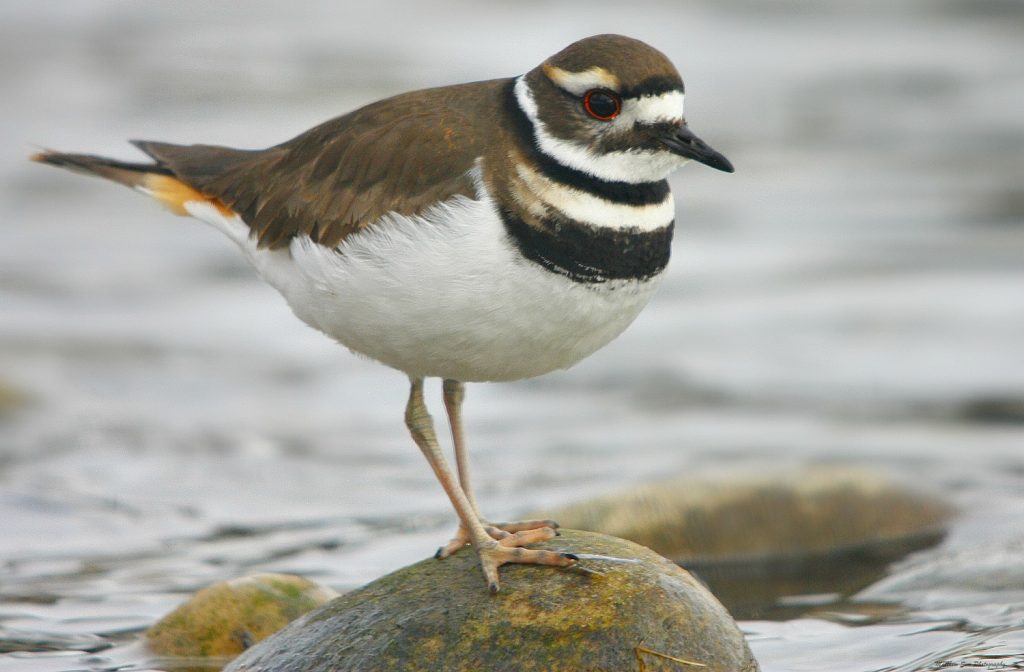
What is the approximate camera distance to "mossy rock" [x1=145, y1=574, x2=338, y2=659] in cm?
618

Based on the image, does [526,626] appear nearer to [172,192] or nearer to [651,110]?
[651,110]

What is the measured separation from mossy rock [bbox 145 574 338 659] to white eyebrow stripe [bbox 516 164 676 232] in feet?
6.77

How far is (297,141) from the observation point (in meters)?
6.53

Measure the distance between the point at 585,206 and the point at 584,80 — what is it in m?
0.46

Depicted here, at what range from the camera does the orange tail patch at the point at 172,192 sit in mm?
6812

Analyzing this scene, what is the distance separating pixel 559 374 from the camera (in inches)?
442

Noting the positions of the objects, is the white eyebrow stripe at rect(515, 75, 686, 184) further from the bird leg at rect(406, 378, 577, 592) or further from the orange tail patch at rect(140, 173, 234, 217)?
the orange tail patch at rect(140, 173, 234, 217)

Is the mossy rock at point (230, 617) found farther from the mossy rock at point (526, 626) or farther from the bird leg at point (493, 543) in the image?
the bird leg at point (493, 543)

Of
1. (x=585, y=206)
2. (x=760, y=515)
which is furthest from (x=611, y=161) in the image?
(x=760, y=515)

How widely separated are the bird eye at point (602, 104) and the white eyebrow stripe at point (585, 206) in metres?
0.29

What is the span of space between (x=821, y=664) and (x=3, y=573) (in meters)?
3.82

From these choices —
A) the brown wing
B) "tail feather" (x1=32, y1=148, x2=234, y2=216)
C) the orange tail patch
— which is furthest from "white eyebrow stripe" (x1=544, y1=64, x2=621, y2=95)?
"tail feather" (x1=32, y1=148, x2=234, y2=216)

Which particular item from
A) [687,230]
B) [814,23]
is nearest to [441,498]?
[687,230]

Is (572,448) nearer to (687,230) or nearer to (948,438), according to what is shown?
(948,438)
